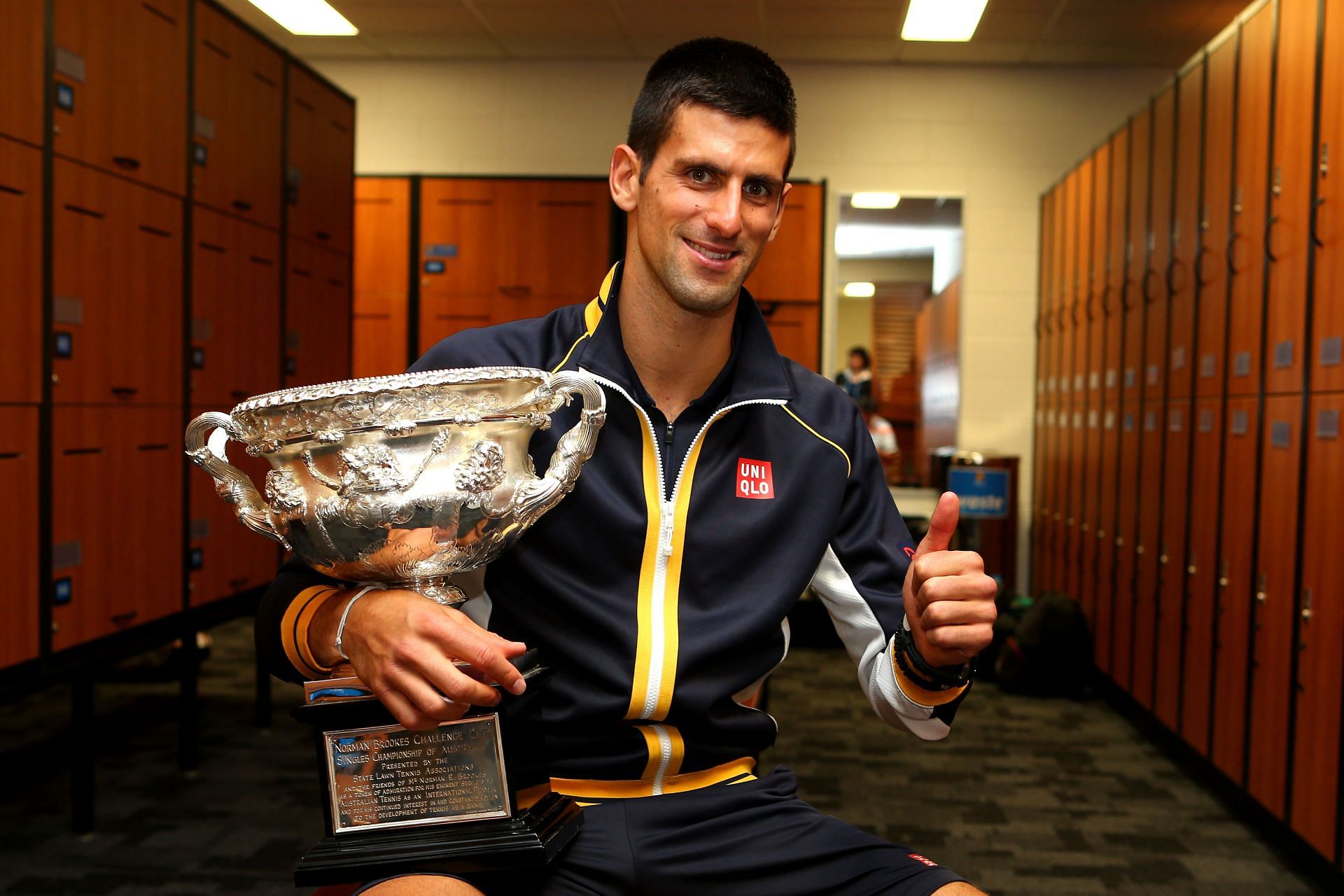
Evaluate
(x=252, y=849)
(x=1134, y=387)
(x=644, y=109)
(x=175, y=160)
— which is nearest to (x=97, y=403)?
(x=175, y=160)

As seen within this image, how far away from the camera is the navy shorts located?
100 centimetres

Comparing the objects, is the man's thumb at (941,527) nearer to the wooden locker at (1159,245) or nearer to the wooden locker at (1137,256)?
the wooden locker at (1159,245)

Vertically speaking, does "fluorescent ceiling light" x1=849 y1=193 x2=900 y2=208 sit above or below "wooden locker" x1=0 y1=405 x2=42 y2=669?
above

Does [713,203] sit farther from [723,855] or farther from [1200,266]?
[1200,266]

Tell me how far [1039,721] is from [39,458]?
3.28 metres

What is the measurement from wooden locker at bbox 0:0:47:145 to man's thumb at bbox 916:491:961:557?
2150 millimetres

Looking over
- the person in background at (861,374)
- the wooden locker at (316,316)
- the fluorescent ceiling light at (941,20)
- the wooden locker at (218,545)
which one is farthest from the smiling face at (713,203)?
the person in background at (861,374)

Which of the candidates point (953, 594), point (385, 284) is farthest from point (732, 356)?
point (385, 284)

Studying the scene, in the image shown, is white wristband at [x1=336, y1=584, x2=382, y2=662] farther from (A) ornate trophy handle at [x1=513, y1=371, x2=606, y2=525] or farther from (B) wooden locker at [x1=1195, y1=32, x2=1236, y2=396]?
(B) wooden locker at [x1=1195, y1=32, x2=1236, y2=396]

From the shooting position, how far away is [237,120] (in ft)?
10.6

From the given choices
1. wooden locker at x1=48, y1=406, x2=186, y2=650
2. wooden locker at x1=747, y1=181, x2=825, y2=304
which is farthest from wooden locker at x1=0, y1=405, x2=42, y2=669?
wooden locker at x1=747, y1=181, x2=825, y2=304

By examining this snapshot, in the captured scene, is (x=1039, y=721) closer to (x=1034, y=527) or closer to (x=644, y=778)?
(x=1034, y=527)

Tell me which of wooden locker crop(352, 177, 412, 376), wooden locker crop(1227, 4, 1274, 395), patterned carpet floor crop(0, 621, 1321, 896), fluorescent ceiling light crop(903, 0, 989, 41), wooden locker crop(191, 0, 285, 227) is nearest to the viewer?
patterned carpet floor crop(0, 621, 1321, 896)

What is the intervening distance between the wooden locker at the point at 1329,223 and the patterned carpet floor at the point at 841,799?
1.21m
